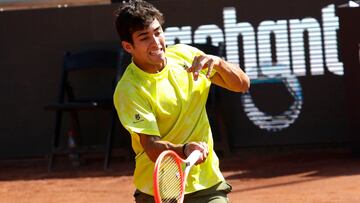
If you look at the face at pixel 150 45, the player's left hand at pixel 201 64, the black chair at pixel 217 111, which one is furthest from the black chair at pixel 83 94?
the player's left hand at pixel 201 64

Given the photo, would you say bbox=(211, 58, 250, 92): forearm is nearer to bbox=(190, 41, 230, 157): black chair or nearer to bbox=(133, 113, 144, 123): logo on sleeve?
bbox=(133, 113, 144, 123): logo on sleeve

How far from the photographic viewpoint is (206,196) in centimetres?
429

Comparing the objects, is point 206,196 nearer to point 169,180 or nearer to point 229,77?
point 169,180

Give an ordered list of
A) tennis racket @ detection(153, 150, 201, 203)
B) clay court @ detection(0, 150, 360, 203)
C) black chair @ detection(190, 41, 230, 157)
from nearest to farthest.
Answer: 1. tennis racket @ detection(153, 150, 201, 203)
2. clay court @ detection(0, 150, 360, 203)
3. black chair @ detection(190, 41, 230, 157)

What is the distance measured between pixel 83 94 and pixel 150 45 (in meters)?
8.07

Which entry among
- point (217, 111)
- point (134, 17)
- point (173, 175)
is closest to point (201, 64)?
point (134, 17)

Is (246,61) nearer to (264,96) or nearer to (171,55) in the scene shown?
(264,96)

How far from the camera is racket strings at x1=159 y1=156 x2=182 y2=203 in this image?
3842 mm

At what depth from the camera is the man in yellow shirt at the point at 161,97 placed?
4.14 metres

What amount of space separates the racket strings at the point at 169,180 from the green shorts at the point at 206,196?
257 mm

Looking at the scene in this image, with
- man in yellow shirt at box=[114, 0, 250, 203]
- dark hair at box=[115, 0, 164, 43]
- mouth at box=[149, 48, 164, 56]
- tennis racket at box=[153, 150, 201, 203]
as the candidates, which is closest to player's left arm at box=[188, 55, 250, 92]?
man in yellow shirt at box=[114, 0, 250, 203]


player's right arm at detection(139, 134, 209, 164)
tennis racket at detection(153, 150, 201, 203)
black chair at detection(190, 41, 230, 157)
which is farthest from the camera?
black chair at detection(190, 41, 230, 157)

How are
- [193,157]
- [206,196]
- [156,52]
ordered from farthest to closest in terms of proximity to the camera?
[206,196] < [156,52] < [193,157]

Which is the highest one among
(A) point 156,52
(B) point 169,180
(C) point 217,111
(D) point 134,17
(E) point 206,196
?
(D) point 134,17
